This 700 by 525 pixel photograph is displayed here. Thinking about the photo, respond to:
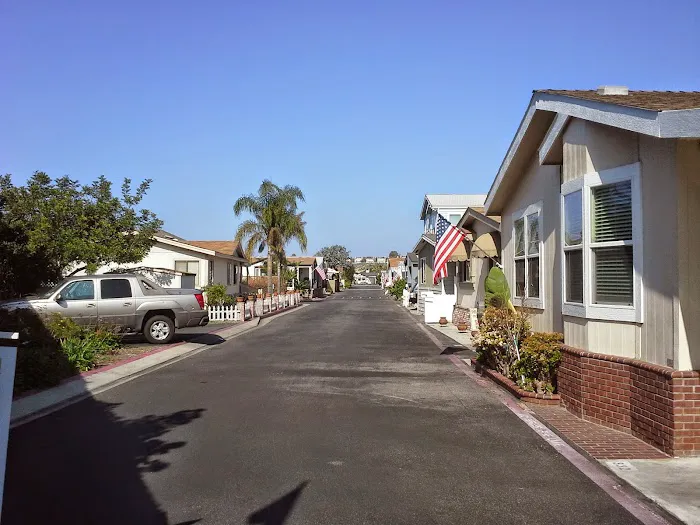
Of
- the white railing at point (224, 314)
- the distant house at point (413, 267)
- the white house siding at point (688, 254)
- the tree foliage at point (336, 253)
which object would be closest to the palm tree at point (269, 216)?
the distant house at point (413, 267)

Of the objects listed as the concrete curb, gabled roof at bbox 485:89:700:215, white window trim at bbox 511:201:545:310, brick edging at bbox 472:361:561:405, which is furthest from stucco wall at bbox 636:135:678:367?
the concrete curb

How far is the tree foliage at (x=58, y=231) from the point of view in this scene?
17906 millimetres

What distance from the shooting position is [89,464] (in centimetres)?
631

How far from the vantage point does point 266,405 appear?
357 inches

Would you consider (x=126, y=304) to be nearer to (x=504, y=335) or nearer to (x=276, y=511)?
(x=504, y=335)

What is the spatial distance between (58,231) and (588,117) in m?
15.7

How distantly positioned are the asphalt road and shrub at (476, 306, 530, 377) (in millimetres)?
706

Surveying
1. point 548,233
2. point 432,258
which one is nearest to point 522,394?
point 548,233

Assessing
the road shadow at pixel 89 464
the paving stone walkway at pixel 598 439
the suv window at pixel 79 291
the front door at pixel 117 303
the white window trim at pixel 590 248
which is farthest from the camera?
the front door at pixel 117 303

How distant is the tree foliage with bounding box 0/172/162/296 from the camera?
17.9 m

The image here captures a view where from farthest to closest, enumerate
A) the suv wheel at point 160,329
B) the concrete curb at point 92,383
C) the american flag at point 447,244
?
1. the american flag at point 447,244
2. the suv wheel at point 160,329
3. the concrete curb at point 92,383

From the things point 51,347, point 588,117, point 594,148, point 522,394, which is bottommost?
point 522,394

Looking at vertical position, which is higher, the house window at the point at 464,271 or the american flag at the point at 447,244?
the american flag at the point at 447,244

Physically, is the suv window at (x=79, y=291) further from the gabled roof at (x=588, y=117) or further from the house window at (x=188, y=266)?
the house window at (x=188, y=266)
